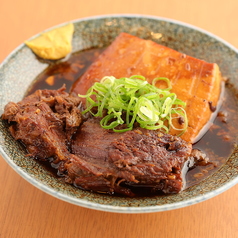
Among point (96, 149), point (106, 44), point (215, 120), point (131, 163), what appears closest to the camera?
point (131, 163)

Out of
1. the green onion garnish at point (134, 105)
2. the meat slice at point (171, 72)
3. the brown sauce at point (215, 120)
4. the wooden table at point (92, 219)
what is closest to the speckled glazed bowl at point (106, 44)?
the brown sauce at point (215, 120)

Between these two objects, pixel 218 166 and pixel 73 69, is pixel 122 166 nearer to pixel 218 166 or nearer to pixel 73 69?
pixel 218 166

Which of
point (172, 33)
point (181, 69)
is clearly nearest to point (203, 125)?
point (181, 69)

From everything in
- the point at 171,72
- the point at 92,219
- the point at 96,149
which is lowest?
the point at 92,219

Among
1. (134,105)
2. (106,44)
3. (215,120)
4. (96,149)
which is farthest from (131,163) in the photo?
(106,44)

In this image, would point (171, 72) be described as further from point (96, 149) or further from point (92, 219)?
point (92, 219)

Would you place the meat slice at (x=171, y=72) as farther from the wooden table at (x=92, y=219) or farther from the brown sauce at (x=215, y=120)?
the wooden table at (x=92, y=219)

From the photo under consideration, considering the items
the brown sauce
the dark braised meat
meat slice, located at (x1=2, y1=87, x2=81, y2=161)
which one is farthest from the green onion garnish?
the brown sauce
